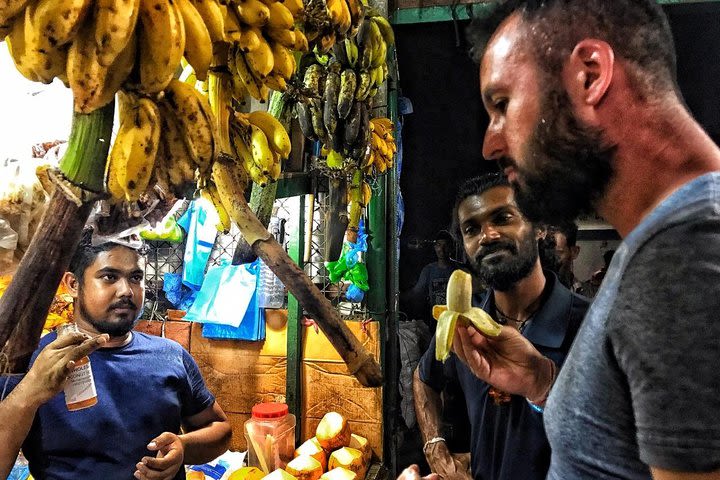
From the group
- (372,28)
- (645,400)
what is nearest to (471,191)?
(372,28)

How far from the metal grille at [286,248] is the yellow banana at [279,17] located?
223cm

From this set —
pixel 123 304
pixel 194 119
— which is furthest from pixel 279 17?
pixel 123 304

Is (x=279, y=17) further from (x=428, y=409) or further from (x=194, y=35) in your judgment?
(x=428, y=409)

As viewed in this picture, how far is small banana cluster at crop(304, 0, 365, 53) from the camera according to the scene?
1.39m

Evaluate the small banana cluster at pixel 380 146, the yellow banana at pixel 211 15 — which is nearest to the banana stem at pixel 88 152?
the yellow banana at pixel 211 15

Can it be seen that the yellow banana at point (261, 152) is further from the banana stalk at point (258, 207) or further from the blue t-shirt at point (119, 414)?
the blue t-shirt at point (119, 414)

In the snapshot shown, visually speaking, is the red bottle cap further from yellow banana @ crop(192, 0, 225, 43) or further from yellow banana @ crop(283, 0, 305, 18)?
yellow banana @ crop(192, 0, 225, 43)

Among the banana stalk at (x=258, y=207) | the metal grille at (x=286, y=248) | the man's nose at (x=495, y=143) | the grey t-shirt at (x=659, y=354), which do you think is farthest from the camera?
the metal grille at (x=286, y=248)

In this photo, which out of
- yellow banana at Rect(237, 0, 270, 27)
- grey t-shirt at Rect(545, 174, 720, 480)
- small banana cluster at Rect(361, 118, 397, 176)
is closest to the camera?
grey t-shirt at Rect(545, 174, 720, 480)

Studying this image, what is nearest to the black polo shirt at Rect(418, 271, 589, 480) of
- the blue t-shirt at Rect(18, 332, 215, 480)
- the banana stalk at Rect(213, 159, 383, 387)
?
the banana stalk at Rect(213, 159, 383, 387)

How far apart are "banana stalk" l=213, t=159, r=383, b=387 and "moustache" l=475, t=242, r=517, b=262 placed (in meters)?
1.13

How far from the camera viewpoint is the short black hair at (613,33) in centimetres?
77

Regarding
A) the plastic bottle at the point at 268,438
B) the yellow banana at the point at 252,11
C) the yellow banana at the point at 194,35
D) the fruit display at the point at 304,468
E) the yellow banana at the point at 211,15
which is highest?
the yellow banana at the point at 252,11

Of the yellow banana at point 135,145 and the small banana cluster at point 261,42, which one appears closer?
the yellow banana at point 135,145
